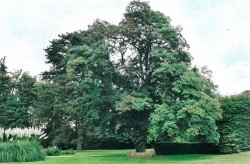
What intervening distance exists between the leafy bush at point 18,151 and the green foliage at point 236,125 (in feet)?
41.9

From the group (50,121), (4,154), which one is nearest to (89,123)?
(4,154)

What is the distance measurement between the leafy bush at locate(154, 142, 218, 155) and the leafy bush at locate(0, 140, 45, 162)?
1241cm

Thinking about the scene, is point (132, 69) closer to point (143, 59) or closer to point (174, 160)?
point (143, 59)

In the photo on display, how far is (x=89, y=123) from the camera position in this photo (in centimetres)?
3192

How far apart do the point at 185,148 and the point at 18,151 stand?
45.7 feet

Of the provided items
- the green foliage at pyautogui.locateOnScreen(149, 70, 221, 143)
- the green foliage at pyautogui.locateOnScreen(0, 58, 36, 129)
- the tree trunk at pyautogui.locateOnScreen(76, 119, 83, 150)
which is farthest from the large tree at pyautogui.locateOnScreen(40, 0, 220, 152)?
the green foliage at pyautogui.locateOnScreen(0, 58, 36, 129)

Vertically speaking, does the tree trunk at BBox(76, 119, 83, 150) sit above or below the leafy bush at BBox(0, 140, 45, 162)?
above

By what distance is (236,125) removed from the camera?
28203 millimetres

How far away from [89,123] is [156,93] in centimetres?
578

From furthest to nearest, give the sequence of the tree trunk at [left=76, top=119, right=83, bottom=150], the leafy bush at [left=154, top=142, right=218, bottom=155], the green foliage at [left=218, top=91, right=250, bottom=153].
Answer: the tree trunk at [left=76, top=119, right=83, bottom=150] < the leafy bush at [left=154, top=142, right=218, bottom=155] < the green foliage at [left=218, top=91, right=250, bottom=153]

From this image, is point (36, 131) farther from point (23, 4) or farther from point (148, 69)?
point (148, 69)

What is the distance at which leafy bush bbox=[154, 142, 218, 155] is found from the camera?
30.4m

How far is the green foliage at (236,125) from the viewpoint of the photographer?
28.0 metres

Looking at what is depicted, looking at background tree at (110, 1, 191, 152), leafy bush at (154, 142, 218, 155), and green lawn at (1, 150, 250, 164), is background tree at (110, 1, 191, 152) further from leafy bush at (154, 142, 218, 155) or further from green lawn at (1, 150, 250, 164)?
green lawn at (1, 150, 250, 164)
